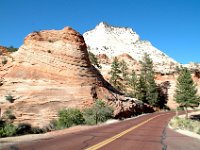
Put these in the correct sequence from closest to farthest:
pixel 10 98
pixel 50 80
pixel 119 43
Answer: pixel 10 98, pixel 50 80, pixel 119 43

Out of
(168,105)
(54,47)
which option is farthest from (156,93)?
(54,47)

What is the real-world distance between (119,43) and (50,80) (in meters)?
123

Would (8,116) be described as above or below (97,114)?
below

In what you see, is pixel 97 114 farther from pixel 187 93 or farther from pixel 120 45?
pixel 120 45

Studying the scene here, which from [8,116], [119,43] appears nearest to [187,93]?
[8,116]

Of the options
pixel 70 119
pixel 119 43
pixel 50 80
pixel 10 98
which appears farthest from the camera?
pixel 119 43

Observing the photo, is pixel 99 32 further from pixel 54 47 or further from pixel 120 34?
pixel 54 47

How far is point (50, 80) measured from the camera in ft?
133

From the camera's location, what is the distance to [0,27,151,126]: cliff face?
35812 mm

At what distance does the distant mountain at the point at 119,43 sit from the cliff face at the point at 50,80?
3898 inches

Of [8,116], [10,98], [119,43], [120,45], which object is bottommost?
[8,116]

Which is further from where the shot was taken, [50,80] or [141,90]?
[141,90]

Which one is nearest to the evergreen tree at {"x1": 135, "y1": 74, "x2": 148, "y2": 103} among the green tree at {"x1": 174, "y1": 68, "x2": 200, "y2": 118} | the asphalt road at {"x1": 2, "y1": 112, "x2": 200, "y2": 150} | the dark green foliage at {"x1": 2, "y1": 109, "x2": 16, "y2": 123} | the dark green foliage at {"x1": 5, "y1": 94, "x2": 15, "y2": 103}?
the green tree at {"x1": 174, "y1": 68, "x2": 200, "y2": 118}

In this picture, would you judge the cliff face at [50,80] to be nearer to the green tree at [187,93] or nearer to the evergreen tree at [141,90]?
the green tree at [187,93]
